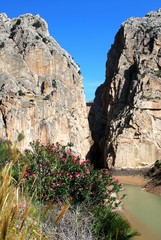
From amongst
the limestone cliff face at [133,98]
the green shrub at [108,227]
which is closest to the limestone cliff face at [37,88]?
the limestone cliff face at [133,98]

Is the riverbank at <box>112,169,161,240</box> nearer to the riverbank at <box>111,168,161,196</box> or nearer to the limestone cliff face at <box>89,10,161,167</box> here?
the riverbank at <box>111,168,161,196</box>

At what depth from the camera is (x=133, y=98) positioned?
4966cm

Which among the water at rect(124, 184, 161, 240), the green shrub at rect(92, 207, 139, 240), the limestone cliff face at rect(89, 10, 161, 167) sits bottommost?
the water at rect(124, 184, 161, 240)

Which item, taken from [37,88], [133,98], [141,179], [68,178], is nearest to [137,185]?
[141,179]

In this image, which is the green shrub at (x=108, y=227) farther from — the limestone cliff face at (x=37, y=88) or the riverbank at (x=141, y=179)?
the limestone cliff face at (x=37, y=88)

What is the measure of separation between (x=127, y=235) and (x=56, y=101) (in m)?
39.9

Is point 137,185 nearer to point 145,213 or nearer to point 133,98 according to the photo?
point 133,98

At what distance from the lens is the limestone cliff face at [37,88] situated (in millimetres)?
40794

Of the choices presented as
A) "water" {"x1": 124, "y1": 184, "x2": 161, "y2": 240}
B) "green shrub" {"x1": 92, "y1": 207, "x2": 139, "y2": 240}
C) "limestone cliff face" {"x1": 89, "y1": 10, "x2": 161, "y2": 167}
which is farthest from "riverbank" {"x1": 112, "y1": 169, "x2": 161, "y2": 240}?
"green shrub" {"x1": 92, "y1": 207, "x2": 139, "y2": 240}

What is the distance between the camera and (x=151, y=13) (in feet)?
205

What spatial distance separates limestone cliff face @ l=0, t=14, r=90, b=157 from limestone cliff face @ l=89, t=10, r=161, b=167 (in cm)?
522

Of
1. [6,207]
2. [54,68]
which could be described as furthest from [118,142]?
[6,207]

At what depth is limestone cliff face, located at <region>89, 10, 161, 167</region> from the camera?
46875 millimetres

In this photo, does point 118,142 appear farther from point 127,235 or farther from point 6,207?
point 6,207
